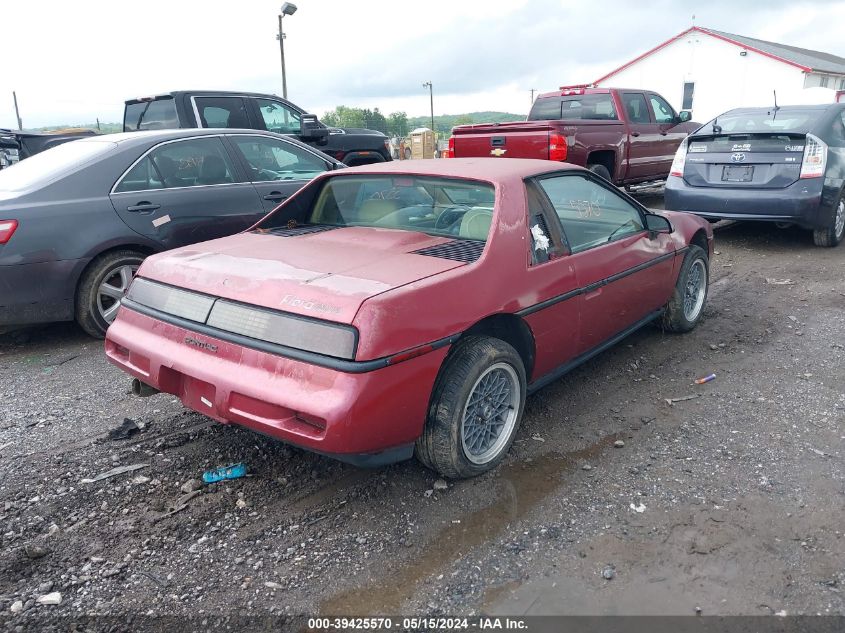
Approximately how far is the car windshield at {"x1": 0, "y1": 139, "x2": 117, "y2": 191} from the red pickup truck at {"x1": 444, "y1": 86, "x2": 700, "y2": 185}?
4.97m

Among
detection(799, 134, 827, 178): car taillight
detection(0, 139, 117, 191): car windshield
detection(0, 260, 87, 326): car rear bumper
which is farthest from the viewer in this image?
detection(799, 134, 827, 178): car taillight

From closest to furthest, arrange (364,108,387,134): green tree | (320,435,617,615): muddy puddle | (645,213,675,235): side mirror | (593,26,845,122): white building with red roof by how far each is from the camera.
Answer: (320,435,617,615): muddy puddle → (645,213,675,235): side mirror → (593,26,845,122): white building with red roof → (364,108,387,134): green tree

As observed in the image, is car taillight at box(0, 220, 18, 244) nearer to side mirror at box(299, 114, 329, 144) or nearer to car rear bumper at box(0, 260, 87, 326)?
car rear bumper at box(0, 260, 87, 326)

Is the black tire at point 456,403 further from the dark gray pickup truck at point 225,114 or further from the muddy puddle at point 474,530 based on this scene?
the dark gray pickup truck at point 225,114

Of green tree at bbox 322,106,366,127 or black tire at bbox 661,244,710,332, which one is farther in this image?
green tree at bbox 322,106,366,127

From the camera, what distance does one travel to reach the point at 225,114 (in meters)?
8.54

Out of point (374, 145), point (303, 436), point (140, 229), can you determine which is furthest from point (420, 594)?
point (374, 145)

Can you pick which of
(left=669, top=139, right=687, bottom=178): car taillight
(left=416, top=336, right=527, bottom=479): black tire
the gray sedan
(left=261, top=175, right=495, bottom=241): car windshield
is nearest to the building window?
(left=669, top=139, right=687, bottom=178): car taillight

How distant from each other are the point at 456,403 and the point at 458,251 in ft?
2.51

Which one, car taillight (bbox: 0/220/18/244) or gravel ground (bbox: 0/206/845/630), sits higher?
car taillight (bbox: 0/220/18/244)

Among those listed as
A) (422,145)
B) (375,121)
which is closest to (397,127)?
(375,121)

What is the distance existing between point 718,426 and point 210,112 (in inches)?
281

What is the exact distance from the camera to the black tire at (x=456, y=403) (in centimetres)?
286

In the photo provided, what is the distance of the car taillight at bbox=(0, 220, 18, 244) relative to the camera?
447cm
